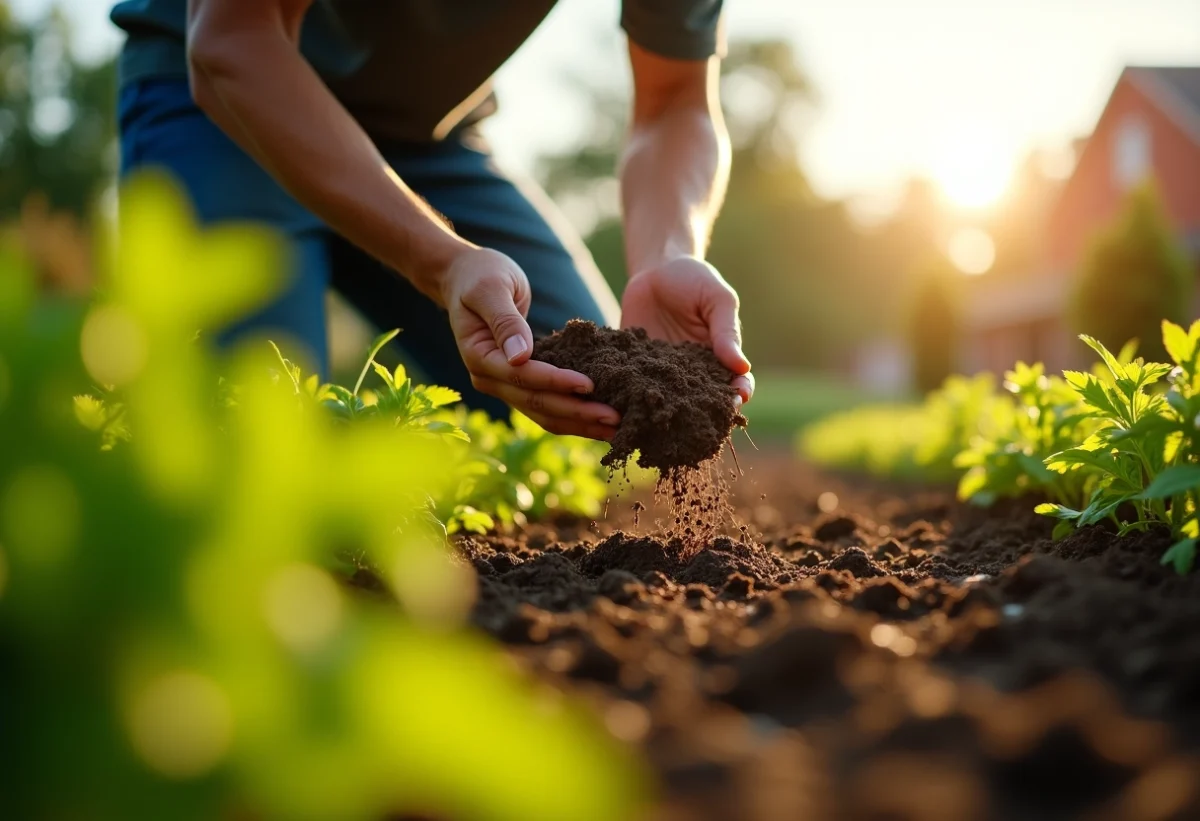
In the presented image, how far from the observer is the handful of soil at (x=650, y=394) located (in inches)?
100

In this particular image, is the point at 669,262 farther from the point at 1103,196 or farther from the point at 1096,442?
the point at 1103,196

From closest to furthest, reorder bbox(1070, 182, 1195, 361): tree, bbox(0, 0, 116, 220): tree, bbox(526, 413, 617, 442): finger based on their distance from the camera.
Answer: bbox(526, 413, 617, 442): finger
bbox(1070, 182, 1195, 361): tree
bbox(0, 0, 116, 220): tree

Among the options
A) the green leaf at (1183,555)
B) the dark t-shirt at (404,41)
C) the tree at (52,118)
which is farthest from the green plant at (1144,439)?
the tree at (52,118)

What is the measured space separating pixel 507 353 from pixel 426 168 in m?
1.77

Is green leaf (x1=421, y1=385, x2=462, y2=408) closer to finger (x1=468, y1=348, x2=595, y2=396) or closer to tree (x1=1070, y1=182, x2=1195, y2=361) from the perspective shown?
finger (x1=468, y1=348, x2=595, y2=396)

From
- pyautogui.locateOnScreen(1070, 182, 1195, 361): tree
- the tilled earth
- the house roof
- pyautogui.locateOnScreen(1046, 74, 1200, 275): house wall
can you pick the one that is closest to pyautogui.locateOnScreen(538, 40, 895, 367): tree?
pyautogui.locateOnScreen(1046, 74, 1200, 275): house wall

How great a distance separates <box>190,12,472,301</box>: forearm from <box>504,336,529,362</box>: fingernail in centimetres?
42

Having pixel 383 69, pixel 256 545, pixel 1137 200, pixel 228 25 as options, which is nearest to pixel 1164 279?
pixel 1137 200

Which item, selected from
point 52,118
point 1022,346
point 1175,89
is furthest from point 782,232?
point 52,118

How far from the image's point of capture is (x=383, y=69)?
3707 mm

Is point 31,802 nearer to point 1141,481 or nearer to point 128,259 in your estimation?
point 128,259

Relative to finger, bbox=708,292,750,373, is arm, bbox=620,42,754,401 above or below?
above

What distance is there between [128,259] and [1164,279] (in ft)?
50.1

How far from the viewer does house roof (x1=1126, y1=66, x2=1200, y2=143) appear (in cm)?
1969
